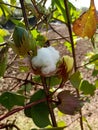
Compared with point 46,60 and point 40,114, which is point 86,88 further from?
point 46,60

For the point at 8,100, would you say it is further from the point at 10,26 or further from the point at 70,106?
the point at 10,26

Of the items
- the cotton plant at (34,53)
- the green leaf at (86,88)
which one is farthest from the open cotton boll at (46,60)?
the green leaf at (86,88)

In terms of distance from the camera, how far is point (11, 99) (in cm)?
54

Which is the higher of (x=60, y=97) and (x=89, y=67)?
(x=60, y=97)

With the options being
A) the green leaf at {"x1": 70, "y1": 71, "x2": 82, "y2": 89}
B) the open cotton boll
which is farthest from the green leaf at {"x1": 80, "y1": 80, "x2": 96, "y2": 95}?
the open cotton boll

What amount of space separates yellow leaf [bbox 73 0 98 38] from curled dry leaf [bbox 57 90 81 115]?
8 centimetres

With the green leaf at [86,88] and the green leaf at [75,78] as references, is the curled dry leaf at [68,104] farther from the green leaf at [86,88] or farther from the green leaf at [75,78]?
the green leaf at [86,88]

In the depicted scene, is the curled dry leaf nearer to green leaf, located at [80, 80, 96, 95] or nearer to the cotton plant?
the cotton plant

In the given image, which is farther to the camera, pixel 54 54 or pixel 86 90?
pixel 86 90

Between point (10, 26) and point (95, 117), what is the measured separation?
5.28 meters

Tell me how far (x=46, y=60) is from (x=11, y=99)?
0.15 meters

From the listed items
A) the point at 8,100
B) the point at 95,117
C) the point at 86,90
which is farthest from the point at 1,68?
the point at 95,117

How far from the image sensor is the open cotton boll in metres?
0.42

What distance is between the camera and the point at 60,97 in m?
0.47
